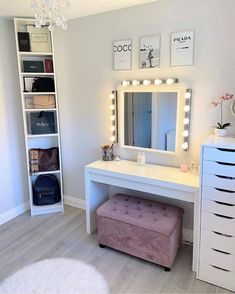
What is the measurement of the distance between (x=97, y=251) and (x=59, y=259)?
367mm

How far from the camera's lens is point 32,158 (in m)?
3.12

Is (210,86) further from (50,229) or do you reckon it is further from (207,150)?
(50,229)

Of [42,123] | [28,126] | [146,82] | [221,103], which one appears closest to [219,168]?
[221,103]

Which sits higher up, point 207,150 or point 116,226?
point 207,150

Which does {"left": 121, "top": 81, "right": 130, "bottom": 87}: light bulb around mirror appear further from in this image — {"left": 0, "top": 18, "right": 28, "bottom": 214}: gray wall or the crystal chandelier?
{"left": 0, "top": 18, "right": 28, "bottom": 214}: gray wall

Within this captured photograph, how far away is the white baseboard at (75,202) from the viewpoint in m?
3.37

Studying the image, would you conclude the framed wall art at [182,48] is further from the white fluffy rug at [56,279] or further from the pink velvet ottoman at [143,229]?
the white fluffy rug at [56,279]

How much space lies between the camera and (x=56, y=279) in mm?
2107

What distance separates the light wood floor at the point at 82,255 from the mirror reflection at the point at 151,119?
110 centimetres

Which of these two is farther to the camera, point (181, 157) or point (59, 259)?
point (181, 157)

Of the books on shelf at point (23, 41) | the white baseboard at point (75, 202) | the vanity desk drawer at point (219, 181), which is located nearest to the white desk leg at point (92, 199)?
the white baseboard at point (75, 202)

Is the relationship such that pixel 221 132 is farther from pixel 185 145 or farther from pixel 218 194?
pixel 218 194

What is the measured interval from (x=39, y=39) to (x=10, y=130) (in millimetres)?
1098

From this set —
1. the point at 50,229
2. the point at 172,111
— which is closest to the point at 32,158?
the point at 50,229
